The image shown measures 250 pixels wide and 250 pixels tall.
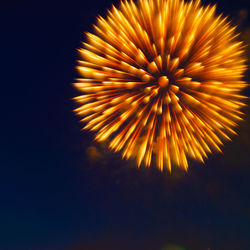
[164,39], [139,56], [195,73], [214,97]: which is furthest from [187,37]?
[214,97]

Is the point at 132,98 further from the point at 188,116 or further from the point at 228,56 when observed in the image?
the point at 228,56

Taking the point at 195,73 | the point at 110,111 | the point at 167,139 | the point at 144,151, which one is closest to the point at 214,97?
the point at 195,73

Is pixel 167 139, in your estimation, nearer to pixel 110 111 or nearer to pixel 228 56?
pixel 110 111

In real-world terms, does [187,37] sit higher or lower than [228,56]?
higher

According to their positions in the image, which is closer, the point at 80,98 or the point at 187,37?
the point at 187,37

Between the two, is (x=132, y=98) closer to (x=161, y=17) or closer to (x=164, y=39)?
(x=164, y=39)

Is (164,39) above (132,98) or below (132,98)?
above

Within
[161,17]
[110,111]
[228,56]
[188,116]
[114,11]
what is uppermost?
[114,11]

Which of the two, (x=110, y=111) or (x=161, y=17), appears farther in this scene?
(x=110, y=111)

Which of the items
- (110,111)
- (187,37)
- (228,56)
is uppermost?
(187,37)
